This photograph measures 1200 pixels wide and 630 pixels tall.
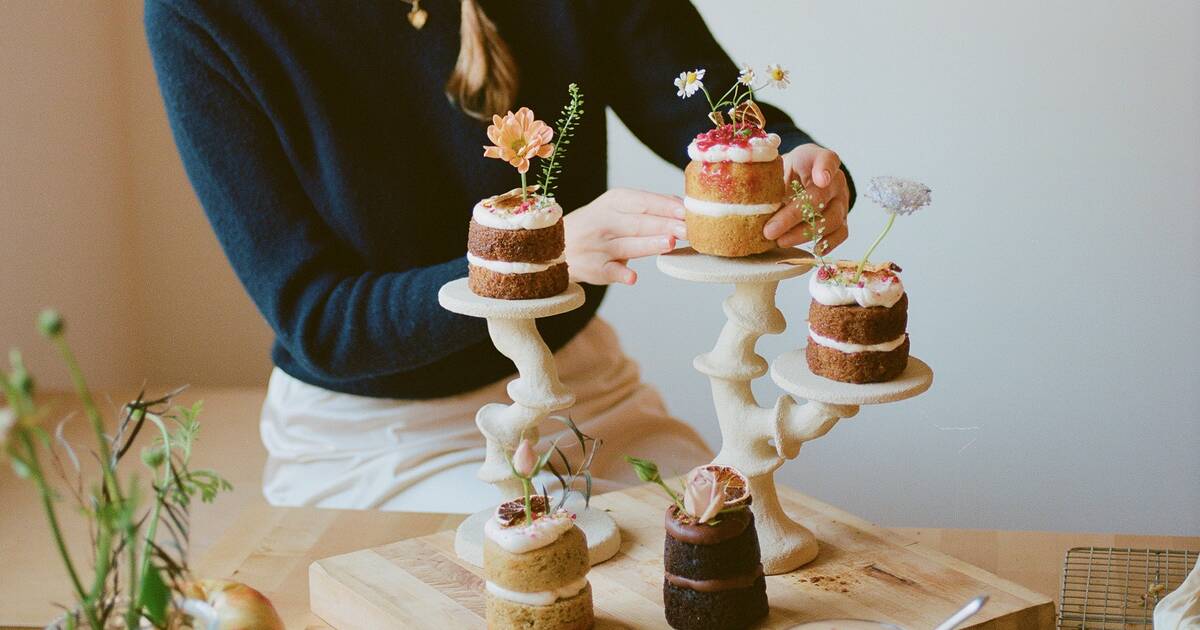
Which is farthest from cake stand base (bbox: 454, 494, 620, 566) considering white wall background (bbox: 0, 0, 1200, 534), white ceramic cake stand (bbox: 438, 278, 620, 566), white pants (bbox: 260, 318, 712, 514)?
white wall background (bbox: 0, 0, 1200, 534)

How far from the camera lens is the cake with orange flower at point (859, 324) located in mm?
967

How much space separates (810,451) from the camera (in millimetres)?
2557

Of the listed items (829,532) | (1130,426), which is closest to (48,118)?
(829,532)

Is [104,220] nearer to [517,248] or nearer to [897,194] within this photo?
[517,248]

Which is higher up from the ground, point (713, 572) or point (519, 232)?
point (519, 232)

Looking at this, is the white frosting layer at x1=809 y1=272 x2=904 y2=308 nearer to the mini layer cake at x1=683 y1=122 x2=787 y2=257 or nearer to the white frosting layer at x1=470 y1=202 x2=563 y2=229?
the mini layer cake at x1=683 y1=122 x2=787 y2=257

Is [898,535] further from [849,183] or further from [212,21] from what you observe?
[212,21]

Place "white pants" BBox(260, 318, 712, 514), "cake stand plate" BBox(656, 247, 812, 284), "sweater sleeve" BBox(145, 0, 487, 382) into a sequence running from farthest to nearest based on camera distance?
"white pants" BBox(260, 318, 712, 514), "sweater sleeve" BBox(145, 0, 487, 382), "cake stand plate" BBox(656, 247, 812, 284)

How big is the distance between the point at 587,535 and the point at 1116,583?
0.48 meters

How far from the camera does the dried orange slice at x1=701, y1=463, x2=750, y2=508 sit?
0.98 meters

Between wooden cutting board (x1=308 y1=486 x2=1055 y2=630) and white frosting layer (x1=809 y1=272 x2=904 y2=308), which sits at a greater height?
white frosting layer (x1=809 y1=272 x2=904 y2=308)

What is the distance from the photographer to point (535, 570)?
0.95 m

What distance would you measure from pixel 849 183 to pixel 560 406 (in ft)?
1.55

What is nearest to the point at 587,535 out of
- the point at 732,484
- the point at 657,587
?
the point at 657,587
